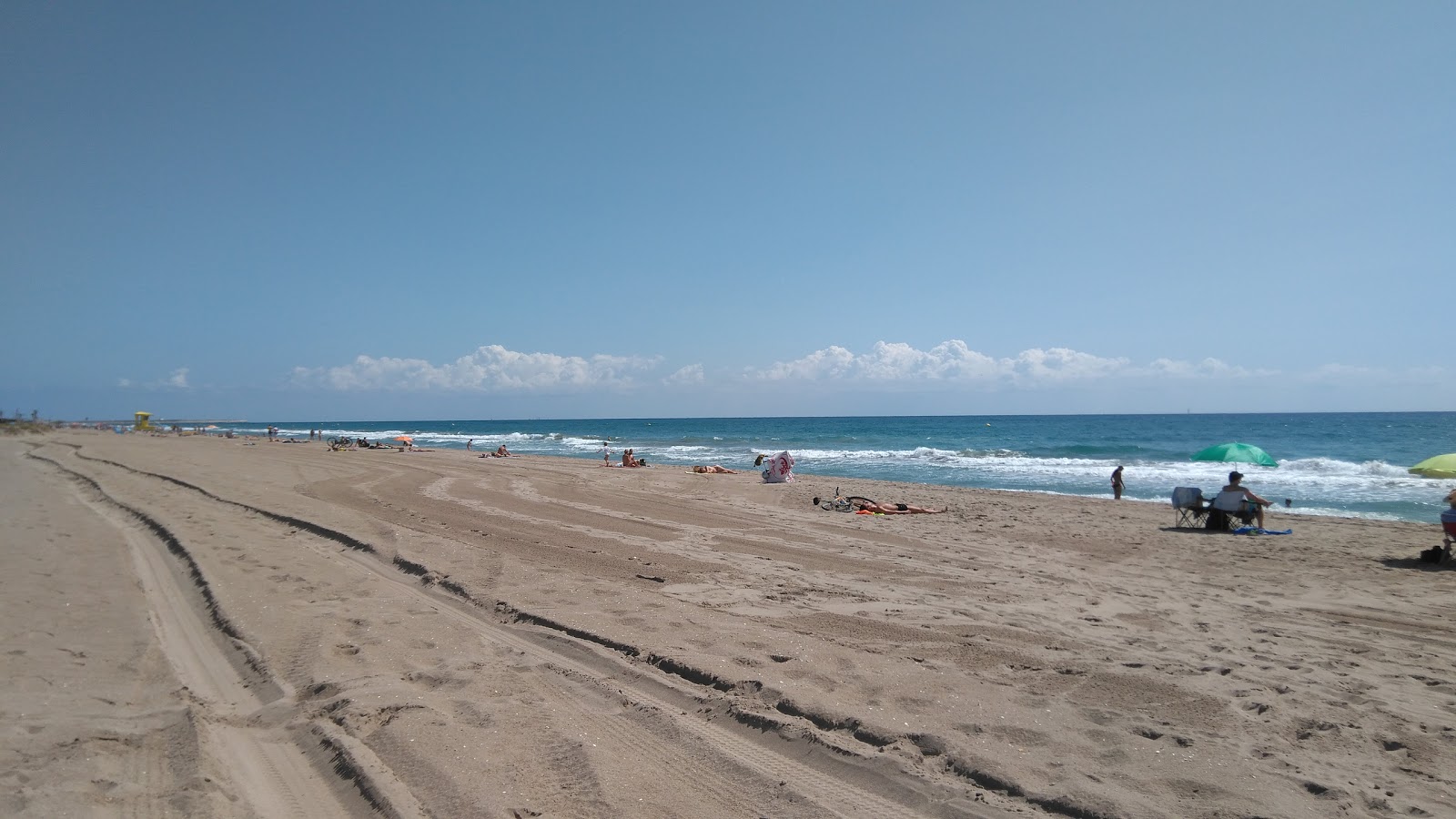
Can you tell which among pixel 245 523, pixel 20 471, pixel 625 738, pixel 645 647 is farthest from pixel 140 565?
pixel 20 471

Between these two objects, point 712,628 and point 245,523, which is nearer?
point 712,628

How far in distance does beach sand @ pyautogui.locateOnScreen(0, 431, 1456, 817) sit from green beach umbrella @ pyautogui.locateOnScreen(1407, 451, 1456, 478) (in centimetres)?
341

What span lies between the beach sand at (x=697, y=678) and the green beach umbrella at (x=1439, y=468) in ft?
11.2

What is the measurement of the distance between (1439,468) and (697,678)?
14302 millimetres

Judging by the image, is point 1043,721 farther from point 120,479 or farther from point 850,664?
point 120,479

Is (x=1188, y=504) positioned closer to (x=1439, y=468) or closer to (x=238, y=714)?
(x=1439, y=468)

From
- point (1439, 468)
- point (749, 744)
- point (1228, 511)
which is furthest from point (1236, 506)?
point (749, 744)

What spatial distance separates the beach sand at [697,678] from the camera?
10.6 feet

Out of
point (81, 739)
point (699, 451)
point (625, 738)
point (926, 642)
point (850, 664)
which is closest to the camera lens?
point (81, 739)

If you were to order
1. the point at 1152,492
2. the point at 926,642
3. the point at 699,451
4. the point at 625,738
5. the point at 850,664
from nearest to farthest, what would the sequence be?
the point at 625,738, the point at 850,664, the point at 926,642, the point at 1152,492, the point at 699,451

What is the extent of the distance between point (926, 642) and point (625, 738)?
8.66 feet

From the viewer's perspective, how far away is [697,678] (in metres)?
4.54

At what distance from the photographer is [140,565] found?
716cm

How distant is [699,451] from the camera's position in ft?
149
